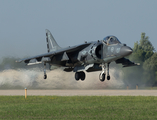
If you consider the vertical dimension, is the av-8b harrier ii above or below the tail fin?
below

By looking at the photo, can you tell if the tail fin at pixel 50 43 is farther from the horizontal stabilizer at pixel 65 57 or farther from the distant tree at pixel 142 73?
the distant tree at pixel 142 73

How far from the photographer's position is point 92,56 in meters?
23.3

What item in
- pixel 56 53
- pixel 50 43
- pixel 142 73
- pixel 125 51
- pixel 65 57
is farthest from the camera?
pixel 142 73

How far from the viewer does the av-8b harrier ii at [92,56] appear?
2181 cm

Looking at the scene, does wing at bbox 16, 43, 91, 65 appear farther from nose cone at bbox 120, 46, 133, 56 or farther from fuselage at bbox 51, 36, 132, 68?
nose cone at bbox 120, 46, 133, 56

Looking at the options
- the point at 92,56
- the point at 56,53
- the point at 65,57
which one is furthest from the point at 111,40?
the point at 56,53

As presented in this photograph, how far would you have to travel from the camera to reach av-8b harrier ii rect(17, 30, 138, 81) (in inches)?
859

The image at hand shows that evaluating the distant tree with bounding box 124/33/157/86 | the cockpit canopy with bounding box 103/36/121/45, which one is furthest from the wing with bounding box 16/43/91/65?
the distant tree with bounding box 124/33/157/86

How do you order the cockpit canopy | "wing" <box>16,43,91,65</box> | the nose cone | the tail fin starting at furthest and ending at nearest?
the tail fin
"wing" <box>16,43,91,65</box>
the cockpit canopy
the nose cone

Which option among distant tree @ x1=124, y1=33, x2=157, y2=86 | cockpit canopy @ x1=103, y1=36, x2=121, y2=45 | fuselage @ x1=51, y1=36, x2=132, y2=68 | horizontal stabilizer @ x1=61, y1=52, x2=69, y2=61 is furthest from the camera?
distant tree @ x1=124, y1=33, x2=157, y2=86

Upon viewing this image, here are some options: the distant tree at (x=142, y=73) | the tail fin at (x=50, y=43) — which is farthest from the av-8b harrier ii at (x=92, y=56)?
the distant tree at (x=142, y=73)

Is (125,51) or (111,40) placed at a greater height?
(111,40)

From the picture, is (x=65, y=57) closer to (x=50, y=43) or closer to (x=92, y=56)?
(x=92, y=56)

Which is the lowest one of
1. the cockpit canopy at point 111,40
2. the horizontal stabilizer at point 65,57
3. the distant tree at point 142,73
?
the distant tree at point 142,73
